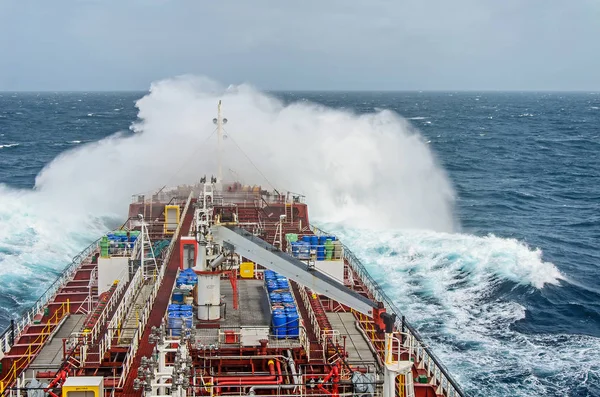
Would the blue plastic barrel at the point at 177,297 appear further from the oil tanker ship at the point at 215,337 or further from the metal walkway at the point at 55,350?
the metal walkway at the point at 55,350

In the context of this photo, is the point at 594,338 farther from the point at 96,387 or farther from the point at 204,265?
the point at 96,387

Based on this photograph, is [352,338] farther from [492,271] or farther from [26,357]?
[492,271]

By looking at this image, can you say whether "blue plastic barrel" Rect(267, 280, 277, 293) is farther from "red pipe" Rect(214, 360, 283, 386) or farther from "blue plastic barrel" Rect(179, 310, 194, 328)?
"red pipe" Rect(214, 360, 283, 386)

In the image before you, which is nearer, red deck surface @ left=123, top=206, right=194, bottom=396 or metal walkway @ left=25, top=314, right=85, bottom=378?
red deck surface @ left=123, top=206, right=194, bottom=396

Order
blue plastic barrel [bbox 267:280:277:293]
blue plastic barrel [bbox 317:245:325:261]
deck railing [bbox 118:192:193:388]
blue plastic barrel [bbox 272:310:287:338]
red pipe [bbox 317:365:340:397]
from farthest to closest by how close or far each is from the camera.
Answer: blue plastic barrel [bbox 317:245:325:261], blue plastic barrel [bbox 267:280:277:293], blue plastic barrel [bbox 272:310:287:338], deck railing [bbox 118:192:193:388], red pipe [bbox 317:365:340:397]

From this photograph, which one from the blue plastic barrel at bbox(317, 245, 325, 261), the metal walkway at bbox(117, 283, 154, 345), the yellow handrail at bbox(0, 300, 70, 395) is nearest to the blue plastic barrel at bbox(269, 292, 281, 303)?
the metal walkway at bbox(117, 283, 154, 345)

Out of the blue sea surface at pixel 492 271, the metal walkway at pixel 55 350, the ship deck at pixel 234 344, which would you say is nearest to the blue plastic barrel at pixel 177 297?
the ship deck at pixel 234 344
